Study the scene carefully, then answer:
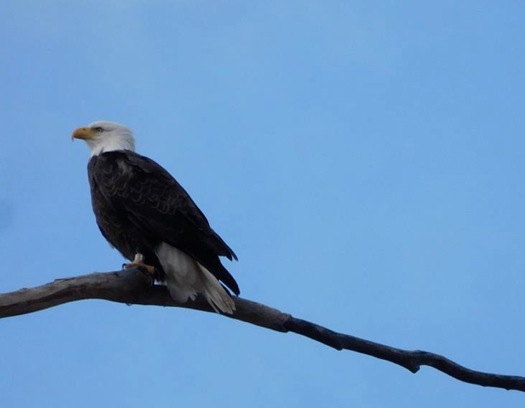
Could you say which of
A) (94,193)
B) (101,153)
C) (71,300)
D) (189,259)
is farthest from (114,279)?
(101,153)

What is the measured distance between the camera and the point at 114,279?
14.9 feet

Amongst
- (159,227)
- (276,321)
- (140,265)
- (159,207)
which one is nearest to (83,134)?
(159,207)

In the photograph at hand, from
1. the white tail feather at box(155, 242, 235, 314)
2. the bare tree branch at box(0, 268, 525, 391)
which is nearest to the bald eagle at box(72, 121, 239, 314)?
the white tail feather at box(155, 242, 235, 314)

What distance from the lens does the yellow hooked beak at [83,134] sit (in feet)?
20.8

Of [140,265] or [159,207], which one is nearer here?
[140,265]

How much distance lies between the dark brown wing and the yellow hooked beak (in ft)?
2.04

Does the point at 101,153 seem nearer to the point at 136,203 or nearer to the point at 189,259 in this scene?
the point at 136,203

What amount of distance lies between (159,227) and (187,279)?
1.27ft

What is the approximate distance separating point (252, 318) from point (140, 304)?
535 millimetres

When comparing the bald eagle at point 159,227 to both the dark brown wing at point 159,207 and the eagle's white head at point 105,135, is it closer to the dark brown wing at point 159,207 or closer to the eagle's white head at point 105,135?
the dark brown wing at point 159,207

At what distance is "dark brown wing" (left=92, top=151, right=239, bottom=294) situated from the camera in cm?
513

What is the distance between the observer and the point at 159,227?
208 inches

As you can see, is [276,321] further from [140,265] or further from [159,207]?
[159,207]

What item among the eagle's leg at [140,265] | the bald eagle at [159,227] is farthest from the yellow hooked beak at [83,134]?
the eagle's leg at [140,265]
